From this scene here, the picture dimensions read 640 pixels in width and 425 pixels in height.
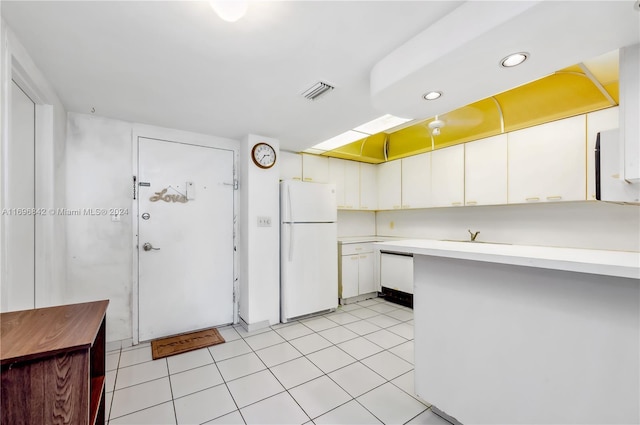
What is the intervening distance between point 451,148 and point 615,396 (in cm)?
315

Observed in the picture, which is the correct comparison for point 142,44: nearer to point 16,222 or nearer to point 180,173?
point 16,222

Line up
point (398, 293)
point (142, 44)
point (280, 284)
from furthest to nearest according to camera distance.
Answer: point (398, 293) → point (280, 284) → point (142, 44)

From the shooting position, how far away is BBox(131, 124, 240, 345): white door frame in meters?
2.78

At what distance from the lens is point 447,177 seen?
372cm

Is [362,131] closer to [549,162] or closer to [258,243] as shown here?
[258,243]

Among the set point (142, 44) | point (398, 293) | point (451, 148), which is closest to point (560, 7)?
point (142, 44)

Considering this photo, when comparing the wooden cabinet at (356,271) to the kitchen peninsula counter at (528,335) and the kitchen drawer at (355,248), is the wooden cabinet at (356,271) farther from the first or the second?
the kitchen peninsula counter at (528,335)

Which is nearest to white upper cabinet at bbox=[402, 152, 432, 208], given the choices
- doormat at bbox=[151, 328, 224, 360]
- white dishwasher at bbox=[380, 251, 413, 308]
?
white dishwasher at bbox=[380, 251, 413, 308]

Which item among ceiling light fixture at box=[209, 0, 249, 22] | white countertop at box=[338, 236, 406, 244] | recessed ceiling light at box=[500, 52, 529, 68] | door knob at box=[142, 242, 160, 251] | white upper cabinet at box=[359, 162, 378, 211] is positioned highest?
ceiling light fixture at box=[209, 0, 249, 22]

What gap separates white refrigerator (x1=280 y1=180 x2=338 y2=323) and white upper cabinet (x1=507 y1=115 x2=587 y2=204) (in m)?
2.23

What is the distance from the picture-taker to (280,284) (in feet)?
11.3

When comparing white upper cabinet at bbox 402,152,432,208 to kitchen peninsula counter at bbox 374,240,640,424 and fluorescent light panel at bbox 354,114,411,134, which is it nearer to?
fluorescent light panel at bbox 354,114,411,134

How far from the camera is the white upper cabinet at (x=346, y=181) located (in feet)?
14.3

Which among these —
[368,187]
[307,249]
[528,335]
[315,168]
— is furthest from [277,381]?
[368,187]
